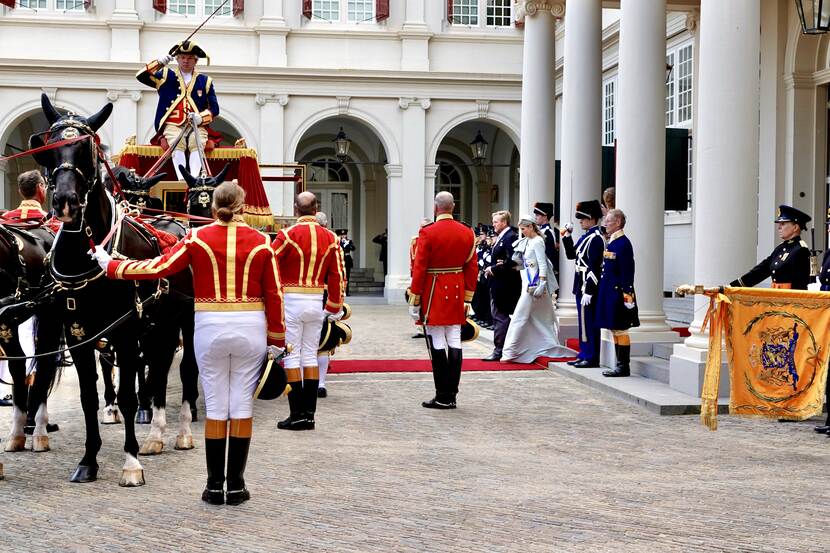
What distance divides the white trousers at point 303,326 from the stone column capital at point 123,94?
63.8 feet

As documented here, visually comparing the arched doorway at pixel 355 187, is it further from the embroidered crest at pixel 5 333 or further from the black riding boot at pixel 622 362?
the embroidered crest at pixel 5 333

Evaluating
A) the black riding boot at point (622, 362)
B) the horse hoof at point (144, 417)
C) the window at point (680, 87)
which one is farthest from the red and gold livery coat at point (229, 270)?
the window at point (680, 87)

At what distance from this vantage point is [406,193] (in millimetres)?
28531

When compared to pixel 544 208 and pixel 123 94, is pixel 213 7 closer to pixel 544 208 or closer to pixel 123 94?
pixel 123 94

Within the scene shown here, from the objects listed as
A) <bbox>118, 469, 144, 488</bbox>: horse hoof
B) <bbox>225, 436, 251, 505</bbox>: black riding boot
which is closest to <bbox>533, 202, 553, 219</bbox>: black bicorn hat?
<bbox>118, 469, 144, 488</bbox>: horse hoof

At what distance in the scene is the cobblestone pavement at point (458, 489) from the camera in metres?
5.23

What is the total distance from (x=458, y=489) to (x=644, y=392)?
13.8 feet

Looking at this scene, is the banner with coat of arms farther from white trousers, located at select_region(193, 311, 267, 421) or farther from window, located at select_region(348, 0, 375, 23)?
window, located at select_region(348, 0, 375, 23)

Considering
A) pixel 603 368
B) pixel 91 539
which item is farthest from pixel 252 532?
pixel 603 368

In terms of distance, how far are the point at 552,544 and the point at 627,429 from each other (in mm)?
3656

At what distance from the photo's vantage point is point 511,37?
94.2 ft

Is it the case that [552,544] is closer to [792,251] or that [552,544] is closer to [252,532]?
[252,532]

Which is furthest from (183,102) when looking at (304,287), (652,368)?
(652,368)

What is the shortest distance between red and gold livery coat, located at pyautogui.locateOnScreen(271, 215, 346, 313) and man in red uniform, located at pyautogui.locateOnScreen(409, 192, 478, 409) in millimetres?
1081
